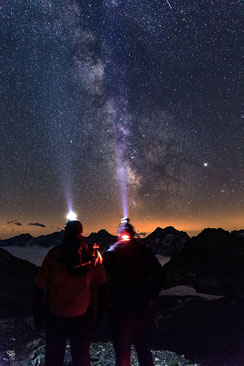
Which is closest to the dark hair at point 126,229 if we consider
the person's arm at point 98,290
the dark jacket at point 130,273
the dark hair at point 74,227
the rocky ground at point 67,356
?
the dark jacket at point 130,273

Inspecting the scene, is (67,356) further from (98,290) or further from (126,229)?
(126,229)

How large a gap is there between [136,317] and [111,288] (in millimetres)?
502

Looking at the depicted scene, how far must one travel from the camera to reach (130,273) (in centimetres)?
409

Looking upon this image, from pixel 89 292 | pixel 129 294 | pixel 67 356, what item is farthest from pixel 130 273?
pixel 67 356

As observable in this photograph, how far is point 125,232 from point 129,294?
843 millimetres

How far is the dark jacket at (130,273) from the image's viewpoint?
4.05 m

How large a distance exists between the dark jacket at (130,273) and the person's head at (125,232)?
82 millimetres

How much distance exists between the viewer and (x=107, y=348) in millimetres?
10547

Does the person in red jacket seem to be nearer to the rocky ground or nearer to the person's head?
the person's head

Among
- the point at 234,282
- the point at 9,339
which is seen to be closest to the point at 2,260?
the point at 234,282

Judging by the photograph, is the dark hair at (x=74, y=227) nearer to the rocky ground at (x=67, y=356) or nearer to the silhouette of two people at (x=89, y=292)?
the silhouette of two people at (x=89, y=292)

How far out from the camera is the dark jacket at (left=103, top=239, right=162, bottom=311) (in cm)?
405

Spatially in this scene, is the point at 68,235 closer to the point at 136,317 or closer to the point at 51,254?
the point at 51,254

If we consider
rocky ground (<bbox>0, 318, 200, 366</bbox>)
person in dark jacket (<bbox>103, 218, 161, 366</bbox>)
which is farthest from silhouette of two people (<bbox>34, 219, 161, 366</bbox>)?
rocky ground (<bbox>0, 318, 200, 366</bbox>)
